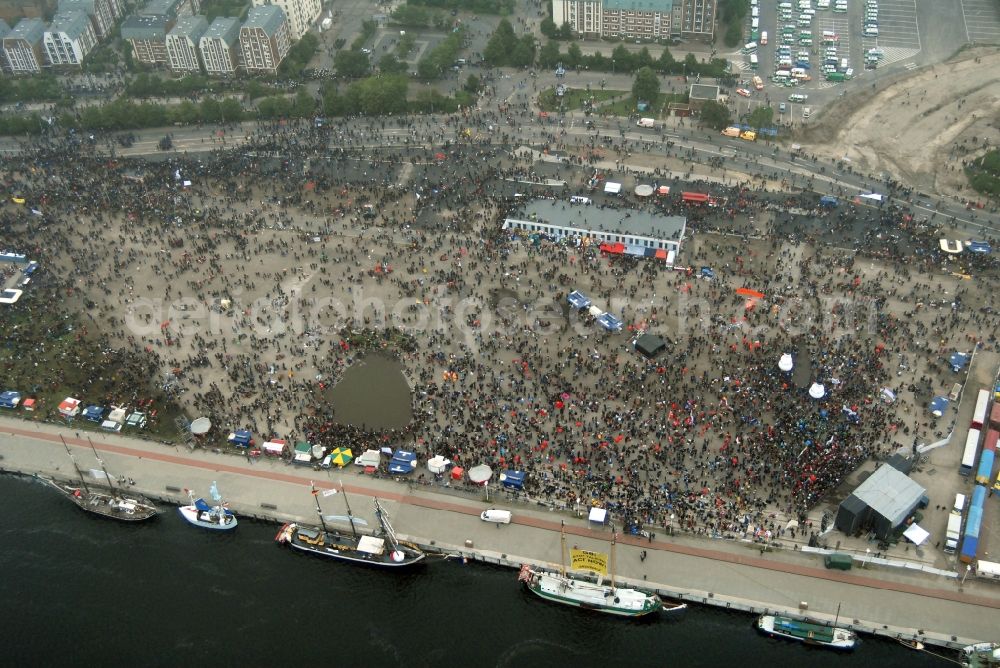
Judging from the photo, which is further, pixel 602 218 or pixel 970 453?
pixel 602 218

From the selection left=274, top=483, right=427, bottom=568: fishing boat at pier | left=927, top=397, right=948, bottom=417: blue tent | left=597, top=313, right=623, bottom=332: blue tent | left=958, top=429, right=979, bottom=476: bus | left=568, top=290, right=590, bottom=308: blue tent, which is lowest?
left=274, top=483, right=427, bottom=568: fishing boat at pier

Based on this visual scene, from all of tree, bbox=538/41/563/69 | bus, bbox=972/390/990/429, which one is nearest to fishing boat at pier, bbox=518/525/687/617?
bus, bbox=972/390/990/429

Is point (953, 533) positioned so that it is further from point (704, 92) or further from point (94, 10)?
point (94, 10)

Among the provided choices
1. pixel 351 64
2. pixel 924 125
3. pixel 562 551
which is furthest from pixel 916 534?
pixel 351 64

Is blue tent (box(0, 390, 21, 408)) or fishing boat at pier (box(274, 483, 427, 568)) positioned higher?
blue tent (box(0, 390, 21, 408))

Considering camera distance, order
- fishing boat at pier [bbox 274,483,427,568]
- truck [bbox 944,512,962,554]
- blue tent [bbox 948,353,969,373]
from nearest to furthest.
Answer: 1. truck [bbox 944,512,962,554]
2. fishing boat at pier [bbox 274,483,427,568]
3. blue tent [bbox 948,353,969,373]

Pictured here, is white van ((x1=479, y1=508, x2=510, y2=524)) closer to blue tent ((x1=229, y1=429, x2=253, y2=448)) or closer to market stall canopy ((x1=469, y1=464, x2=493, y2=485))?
market stall canopy ((x1=469, y1=464, x2=493, y2=485))

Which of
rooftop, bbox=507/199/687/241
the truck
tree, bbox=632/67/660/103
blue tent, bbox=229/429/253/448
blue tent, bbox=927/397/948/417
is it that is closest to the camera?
the truck

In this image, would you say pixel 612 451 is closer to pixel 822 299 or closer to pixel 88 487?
pixel 822 299
